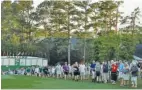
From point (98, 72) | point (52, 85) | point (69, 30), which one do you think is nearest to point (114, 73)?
point (98, 72)

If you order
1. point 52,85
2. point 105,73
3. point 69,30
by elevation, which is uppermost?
point 69,30

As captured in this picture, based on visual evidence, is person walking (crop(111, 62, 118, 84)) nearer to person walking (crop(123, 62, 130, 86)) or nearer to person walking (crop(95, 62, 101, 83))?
person walking (crop(123, 62, 130, 86))

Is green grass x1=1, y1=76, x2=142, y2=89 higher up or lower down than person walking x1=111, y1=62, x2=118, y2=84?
lower down

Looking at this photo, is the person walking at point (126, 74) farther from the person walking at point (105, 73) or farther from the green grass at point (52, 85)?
the person walking at point (105, 73)

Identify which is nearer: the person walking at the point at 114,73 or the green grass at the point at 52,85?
the green grass at the point at 52,85

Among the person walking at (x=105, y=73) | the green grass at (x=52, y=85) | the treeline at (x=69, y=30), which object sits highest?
the treeline at (x=69, y=30)

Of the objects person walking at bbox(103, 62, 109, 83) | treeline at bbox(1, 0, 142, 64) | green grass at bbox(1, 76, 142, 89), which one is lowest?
green grass at bbox(1, 76, 142, 89)

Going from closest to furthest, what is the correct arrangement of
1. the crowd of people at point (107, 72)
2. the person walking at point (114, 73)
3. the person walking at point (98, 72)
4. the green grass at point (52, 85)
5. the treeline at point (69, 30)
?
the green grass at point (52, 85) → the crowd of people at point (107, 72) → the person walking at point (114, 73) → the person walking at point (98, 72) → the treeline at point (69, 30)

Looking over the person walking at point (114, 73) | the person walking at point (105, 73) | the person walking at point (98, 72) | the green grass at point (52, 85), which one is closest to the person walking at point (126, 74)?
the green grass at point (52, 85)

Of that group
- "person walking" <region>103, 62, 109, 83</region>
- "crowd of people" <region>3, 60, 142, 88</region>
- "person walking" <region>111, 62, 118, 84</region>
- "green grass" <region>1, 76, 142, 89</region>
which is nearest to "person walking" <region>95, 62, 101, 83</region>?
"crowd of people" <region>3, 60, 142, 88</region>

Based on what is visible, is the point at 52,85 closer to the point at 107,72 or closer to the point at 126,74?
the point at 126,74

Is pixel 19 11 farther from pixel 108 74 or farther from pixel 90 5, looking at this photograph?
pixel 108 74

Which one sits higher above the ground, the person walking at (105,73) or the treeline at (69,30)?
the treeline at (69,30)

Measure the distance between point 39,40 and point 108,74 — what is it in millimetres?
25256
